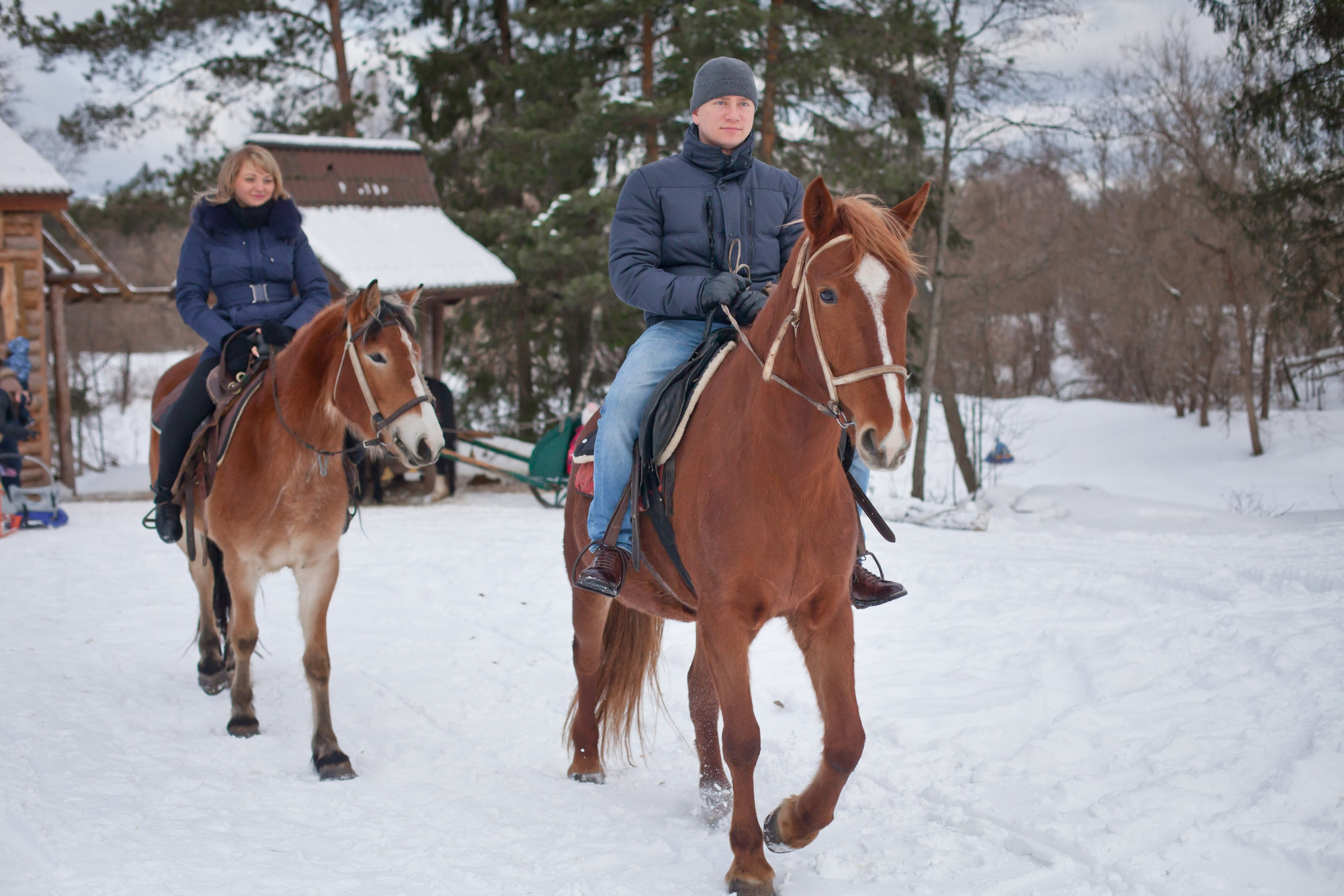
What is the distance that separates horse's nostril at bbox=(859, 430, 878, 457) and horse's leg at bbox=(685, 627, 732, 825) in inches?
61.4

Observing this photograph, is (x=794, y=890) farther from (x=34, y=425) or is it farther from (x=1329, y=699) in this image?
(x=34, y=425)

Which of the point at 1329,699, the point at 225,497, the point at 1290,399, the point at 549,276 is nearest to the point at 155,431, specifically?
the point at 225,497

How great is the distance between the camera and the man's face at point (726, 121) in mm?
3602

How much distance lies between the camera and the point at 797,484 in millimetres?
2967

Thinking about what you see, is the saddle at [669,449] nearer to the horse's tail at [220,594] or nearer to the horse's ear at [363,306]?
the horse's ear at [363,306]

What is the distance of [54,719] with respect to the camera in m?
Result: 4.68

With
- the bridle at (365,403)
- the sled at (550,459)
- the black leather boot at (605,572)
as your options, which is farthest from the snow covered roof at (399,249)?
the black leather boot at (605,572)

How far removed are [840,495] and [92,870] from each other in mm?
2897

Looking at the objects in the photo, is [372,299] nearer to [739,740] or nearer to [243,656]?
[243,656]

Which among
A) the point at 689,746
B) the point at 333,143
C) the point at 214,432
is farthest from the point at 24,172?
the point at 689,746

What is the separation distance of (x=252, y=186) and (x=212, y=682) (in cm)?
295

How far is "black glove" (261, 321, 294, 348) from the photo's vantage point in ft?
16.4

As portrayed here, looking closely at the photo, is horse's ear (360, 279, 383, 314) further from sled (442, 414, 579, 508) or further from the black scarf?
sled (442, 414, 579, 508)

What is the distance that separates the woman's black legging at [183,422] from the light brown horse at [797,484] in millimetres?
3225
